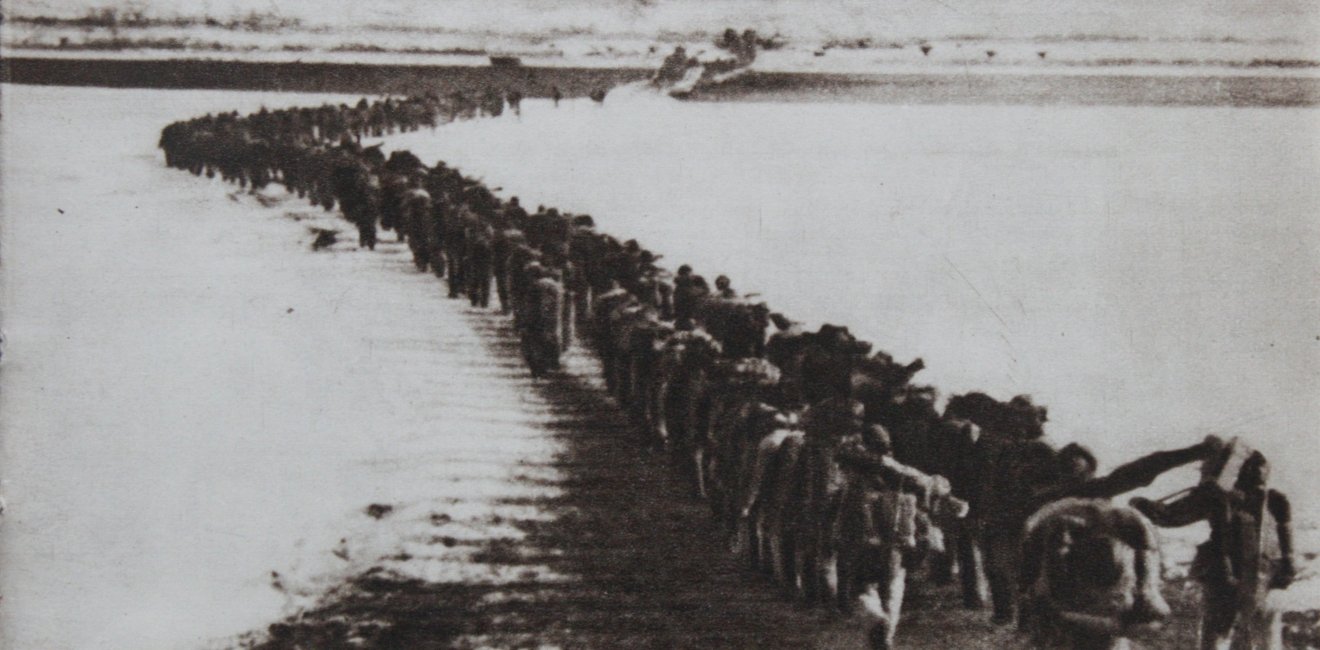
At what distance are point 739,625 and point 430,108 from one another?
27565 millimetres

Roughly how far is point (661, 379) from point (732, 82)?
26370 millimetres

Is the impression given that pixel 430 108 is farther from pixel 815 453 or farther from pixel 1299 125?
pixel 815 453

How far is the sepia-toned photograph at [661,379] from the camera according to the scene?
21.2ft

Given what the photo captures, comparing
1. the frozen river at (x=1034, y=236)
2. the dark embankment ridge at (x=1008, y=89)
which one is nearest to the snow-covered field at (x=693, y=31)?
the dark embankment ridge at (x=1008, y=89)

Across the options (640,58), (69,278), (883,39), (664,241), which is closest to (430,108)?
(640,58)

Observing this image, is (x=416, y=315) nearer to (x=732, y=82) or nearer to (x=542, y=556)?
(x=542, y=556)

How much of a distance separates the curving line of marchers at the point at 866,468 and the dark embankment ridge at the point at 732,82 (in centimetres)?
1322

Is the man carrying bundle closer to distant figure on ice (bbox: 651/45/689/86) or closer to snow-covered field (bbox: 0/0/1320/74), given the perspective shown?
snow-covered field (bbox: 0/0/1320/74)

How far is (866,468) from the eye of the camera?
614 centimetres

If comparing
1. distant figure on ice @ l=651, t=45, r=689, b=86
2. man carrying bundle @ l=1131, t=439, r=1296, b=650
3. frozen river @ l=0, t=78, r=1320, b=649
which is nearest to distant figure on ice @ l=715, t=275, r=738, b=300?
frozen river @ l=0, t=78, r=1320, b=649

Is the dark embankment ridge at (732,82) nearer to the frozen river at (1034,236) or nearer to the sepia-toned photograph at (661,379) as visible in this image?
the frozen river at (1034,236)

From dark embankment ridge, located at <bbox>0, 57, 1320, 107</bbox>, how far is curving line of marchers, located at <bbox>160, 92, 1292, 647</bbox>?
1322cm

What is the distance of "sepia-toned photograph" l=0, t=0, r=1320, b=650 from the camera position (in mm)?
6477

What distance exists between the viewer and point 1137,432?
393 inches
